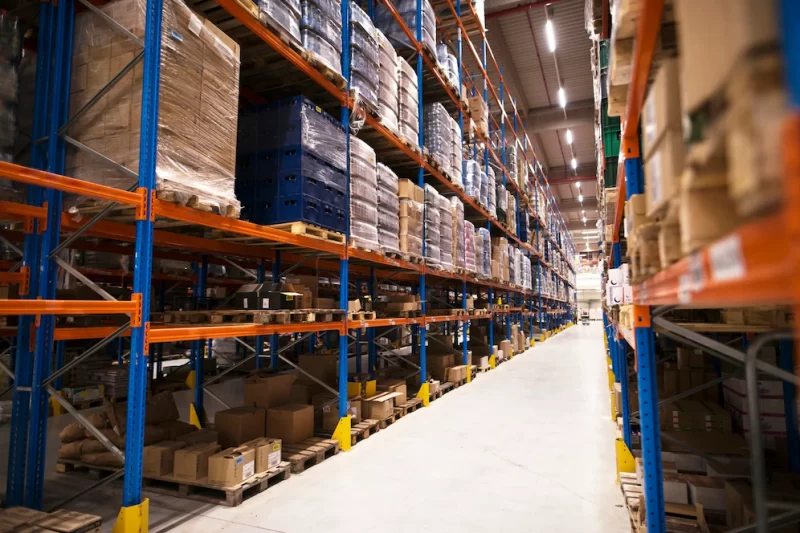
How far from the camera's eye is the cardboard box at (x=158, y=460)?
3881 millimetres

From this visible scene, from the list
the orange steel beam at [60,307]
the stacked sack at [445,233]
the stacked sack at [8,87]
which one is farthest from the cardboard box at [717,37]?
the stacked sack at [445,233]

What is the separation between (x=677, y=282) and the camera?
1.23 metres

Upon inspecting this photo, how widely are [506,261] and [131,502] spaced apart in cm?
1102

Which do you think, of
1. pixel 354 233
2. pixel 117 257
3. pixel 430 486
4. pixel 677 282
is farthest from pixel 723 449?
pixel 117 257

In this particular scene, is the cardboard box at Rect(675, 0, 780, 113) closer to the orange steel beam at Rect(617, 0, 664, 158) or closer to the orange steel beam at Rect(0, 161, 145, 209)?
the orange steel beam at Rect(617, 0, 664, 158)

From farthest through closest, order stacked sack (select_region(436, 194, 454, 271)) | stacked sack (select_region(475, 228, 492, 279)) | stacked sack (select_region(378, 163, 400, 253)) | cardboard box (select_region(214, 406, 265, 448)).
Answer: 1. stacked sack (select_region(475, 228, 492, 279))
2. stacked sack (select_region(436, 194, 454, 271))
3. stacked sack (select_region(378, 163, 400, 253))
4. cardboard box (select_region(214, 406, 265, 448))

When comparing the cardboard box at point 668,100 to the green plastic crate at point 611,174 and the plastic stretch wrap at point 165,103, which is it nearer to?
the plastic stretch wrap at point 165,103

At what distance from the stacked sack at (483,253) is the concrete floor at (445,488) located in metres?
4.28

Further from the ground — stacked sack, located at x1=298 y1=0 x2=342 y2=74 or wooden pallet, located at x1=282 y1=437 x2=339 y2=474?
stacked sack, located at x1=298 y1=0 x2=342 y2=74

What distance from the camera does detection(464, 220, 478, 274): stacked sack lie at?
30.9 ft

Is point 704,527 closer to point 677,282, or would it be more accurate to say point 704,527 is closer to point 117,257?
point 677,282

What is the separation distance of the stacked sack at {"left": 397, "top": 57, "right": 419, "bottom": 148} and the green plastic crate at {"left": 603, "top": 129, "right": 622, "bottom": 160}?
2.83 meters

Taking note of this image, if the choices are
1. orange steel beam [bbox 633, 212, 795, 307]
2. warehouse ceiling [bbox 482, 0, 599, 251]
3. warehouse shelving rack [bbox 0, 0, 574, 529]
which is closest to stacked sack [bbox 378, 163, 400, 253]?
warehouse shelving rack [bbox 0, 0, 574, 529]

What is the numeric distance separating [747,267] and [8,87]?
4435 mm
